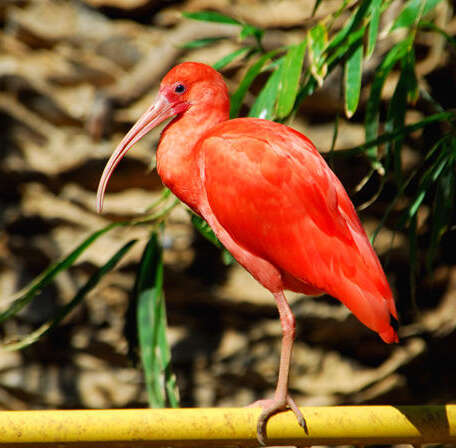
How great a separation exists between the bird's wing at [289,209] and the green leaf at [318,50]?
1.22 feet

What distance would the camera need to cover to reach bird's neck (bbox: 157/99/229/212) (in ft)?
4.45

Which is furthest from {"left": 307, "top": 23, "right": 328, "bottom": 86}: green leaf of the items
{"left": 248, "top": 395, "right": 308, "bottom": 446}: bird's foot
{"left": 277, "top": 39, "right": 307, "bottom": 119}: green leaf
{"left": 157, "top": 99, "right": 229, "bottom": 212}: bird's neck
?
{"left": 248, "top": 395, "right": 308, "bottom": 446}: bird's foot

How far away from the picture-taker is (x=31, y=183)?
2.96 metres

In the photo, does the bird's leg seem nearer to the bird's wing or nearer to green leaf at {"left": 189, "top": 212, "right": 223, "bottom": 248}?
the bird's wing

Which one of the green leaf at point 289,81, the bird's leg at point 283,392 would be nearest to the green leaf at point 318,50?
the green leaf at point 289,81

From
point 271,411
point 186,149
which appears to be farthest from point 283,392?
point 186,149

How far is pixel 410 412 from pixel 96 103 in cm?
213

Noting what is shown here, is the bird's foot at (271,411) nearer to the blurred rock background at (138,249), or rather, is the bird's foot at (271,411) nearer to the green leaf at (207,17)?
the green leaf at (207,17)

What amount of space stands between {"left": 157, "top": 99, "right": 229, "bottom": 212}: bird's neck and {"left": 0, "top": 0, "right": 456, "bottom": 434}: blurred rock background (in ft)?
4.65

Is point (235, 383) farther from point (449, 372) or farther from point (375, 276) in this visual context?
point (375, 276)

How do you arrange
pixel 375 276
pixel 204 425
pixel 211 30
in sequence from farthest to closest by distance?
1. pixel 211 30
2. pixel 375 276
3. pixel 204 425

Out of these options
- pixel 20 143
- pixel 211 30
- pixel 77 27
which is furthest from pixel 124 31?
pixel 20 143

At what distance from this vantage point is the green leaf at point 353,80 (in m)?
1.64

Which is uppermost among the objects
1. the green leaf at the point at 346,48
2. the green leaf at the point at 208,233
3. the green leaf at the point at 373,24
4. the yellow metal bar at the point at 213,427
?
the green leaf at the point at 373,24
